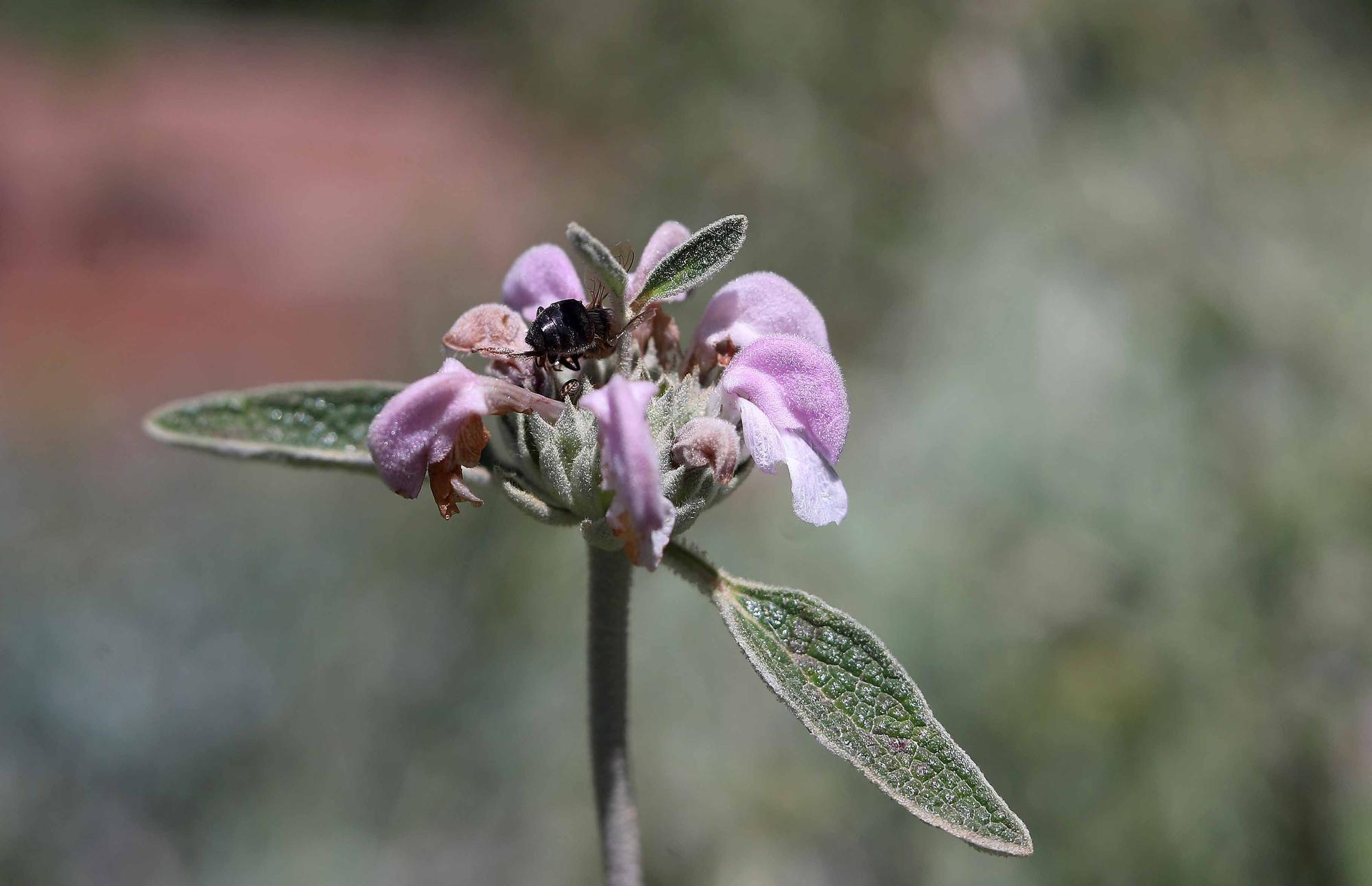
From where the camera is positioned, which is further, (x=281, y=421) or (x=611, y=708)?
(x=281, y=421)

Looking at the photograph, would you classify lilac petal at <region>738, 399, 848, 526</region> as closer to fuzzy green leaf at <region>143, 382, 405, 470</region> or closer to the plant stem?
the plant stem

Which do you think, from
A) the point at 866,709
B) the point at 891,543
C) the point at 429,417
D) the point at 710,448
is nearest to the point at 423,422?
the point at 429,417

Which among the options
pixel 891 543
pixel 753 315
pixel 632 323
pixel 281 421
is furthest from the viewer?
pixel 891 543

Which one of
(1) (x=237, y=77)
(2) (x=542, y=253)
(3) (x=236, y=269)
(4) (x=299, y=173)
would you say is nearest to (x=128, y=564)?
(2) (x=542, y=253)

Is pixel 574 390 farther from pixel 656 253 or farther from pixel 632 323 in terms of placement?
pixel 656 253

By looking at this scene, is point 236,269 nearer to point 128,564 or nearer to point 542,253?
point 128,564

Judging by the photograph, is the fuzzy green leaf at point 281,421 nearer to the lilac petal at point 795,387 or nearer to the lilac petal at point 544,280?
the lilac petal at point 544,280

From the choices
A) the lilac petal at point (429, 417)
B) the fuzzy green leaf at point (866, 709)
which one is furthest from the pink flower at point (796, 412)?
the lilac petal at point (429, 417)
